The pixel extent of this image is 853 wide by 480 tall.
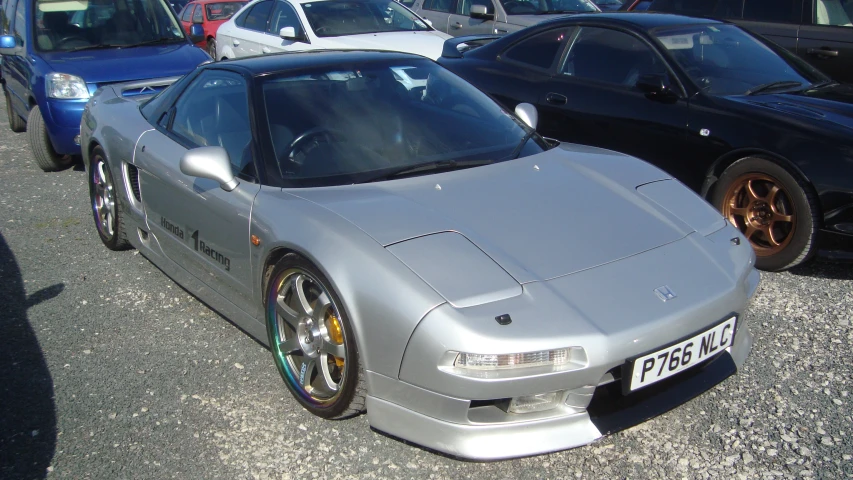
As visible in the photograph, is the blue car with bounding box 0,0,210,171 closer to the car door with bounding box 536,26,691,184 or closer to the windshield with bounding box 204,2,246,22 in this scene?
the car door with bounding box 536,26,691,184

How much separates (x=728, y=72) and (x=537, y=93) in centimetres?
129

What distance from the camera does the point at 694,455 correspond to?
2.82 meters

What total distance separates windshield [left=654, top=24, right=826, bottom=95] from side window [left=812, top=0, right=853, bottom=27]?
1806 mm

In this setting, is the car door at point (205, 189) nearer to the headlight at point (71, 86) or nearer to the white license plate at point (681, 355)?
the white license plate at point (681, 355)

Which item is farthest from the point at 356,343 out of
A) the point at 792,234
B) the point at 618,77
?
the point at 618,77

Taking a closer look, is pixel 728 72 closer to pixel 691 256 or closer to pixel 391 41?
pixel 691 256

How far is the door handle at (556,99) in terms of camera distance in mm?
5551

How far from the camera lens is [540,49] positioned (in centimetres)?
589

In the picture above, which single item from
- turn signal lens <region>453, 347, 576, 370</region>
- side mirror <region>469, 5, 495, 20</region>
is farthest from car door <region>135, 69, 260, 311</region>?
side mirror <region>469, 5, 495, 20</region>

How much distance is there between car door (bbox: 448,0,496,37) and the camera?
10.1 m

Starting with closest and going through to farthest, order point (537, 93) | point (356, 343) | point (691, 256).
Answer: point (356, 343) → point (691, 256) → point (537, 93)

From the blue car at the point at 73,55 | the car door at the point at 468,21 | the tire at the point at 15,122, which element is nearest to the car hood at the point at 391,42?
the car door at the point at 468,21

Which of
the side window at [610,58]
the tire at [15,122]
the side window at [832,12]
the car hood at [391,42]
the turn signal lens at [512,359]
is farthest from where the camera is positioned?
the tire at [15,122]

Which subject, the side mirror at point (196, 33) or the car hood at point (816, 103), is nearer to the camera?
the car hood at point (816, 103)
